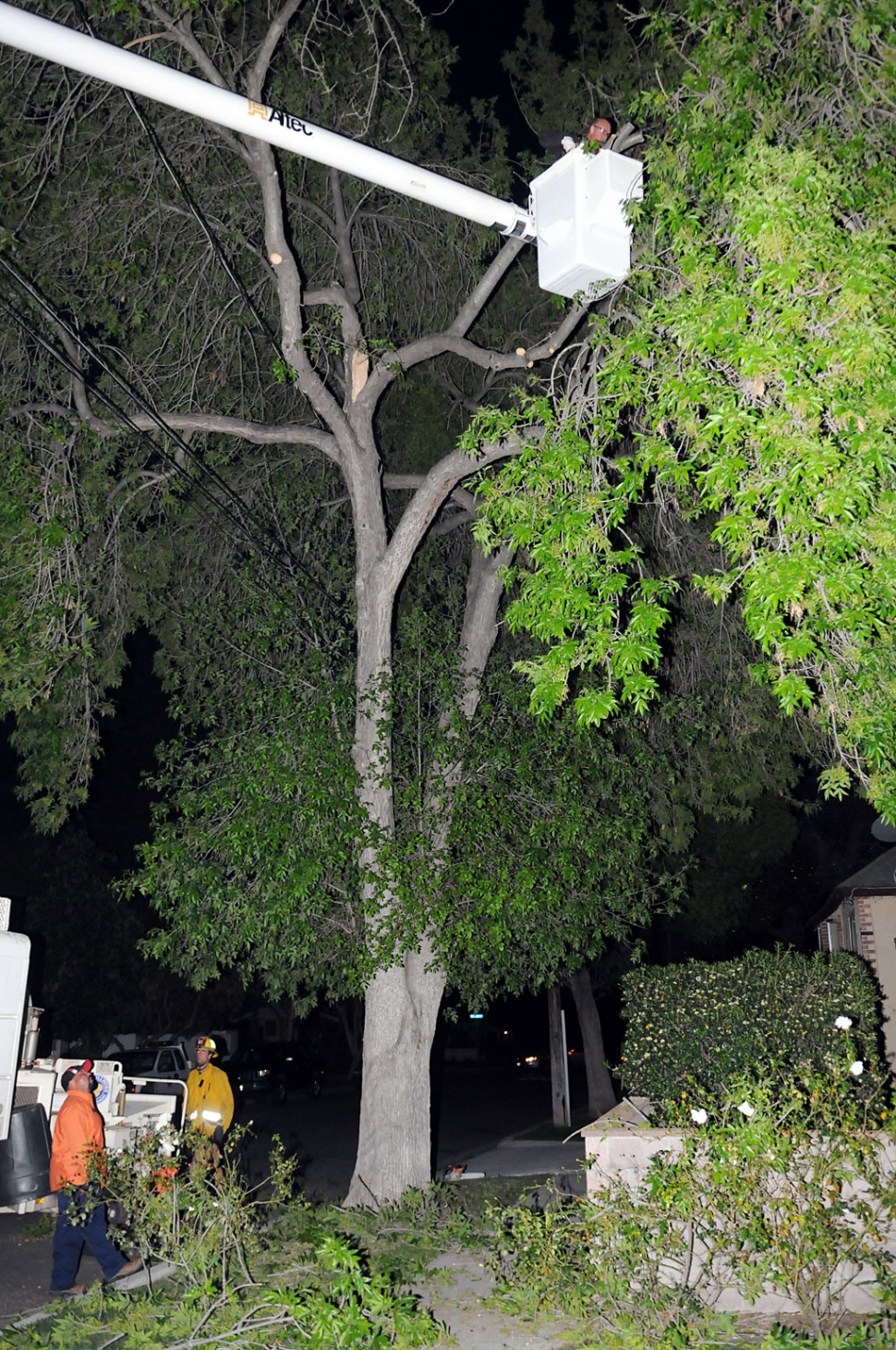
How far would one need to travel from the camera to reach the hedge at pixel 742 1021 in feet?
26.9

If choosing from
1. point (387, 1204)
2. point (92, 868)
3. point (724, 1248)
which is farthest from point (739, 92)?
point (92, 868)

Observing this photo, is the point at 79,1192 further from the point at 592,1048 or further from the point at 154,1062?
the point at 592,1048

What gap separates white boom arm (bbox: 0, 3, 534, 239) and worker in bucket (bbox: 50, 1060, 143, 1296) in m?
6.54

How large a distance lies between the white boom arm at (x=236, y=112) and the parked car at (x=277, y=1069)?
25.4m

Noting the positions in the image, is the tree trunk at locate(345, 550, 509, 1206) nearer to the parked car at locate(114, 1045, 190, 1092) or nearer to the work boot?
the work boot

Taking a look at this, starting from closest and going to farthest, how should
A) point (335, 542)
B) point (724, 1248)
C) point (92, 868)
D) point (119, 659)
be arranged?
point (724, 1248)
point (119, 659)
point (335, 542)
point (92, 868)

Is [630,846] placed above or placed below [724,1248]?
above

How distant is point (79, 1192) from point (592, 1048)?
18.0m

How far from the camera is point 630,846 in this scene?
37.8 ft

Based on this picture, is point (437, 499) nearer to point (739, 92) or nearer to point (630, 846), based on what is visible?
point (630, 846)

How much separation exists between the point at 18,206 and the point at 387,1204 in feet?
34.3

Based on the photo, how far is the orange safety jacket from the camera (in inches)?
320

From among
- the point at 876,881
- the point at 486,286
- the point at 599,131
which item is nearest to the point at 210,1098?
the point at 486,286

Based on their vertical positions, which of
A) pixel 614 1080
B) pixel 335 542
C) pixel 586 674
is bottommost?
pixel 614 1080
